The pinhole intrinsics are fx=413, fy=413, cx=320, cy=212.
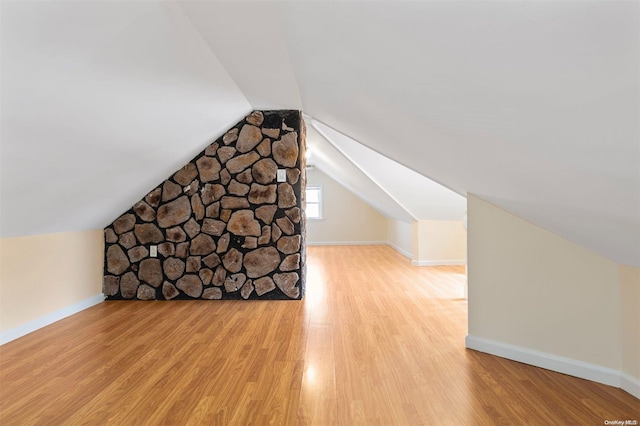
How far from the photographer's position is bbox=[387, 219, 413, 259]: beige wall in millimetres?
7332

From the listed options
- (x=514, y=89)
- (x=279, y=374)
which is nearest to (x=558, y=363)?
(x=279, y=374)

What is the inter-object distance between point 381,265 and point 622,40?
5861 millimetres

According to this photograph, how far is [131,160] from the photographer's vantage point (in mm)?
3227

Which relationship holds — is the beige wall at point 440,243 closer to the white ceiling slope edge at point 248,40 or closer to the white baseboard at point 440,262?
the white baseboard at point 440,262

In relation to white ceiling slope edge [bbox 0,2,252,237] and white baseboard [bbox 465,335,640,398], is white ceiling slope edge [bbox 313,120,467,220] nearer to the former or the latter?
white ceiling slope edge [bbox 0,2,252,237]

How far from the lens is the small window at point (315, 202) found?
34.6 feet

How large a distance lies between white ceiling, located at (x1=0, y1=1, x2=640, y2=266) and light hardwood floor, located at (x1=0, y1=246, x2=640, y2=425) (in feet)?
2.76

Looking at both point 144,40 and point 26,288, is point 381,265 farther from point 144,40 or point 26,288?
point 144,40

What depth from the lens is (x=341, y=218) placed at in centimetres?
1052

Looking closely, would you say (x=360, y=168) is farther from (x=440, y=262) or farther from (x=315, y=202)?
(x=315, y=202)

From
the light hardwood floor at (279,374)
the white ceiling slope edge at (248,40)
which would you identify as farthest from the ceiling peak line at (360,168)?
the light hardwood floor at (279,374)

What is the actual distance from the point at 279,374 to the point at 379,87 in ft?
5.28

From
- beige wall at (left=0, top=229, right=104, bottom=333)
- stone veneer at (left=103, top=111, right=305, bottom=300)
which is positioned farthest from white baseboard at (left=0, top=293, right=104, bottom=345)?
stone veneer at (left=103, top=111, right=305, bottom=300)

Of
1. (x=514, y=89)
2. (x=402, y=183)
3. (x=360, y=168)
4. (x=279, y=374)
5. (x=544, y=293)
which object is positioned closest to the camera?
(x=514, y=89)
